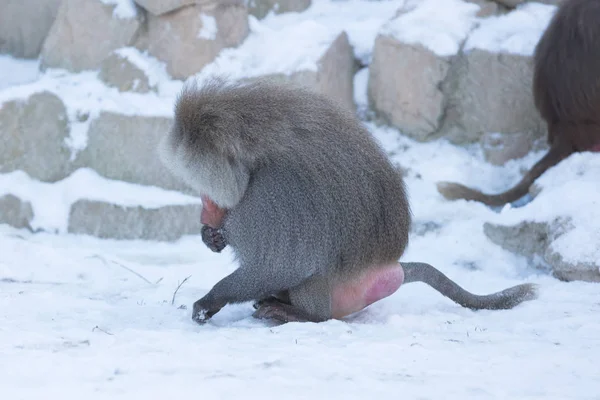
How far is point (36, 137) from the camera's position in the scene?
19.4 feet

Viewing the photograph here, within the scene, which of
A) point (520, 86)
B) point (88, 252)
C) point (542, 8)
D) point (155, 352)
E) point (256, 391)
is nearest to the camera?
point (256, 391)

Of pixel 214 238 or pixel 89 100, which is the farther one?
pixel 89 100

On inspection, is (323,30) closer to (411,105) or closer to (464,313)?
(411,105)

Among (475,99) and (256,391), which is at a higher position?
(256,391)

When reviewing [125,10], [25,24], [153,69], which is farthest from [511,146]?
[25,24]

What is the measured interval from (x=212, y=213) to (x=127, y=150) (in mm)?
2972

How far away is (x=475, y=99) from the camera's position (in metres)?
5.91

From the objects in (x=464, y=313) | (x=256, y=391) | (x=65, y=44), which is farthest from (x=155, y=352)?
(x=65, y=44)

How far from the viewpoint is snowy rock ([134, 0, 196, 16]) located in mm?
5953

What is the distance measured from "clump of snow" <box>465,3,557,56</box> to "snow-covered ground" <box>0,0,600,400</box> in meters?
0.79

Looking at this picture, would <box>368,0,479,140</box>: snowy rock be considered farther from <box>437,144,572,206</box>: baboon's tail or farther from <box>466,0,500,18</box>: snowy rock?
<box>437,144,572,206</box>: baboon's tail

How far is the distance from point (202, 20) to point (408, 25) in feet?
5.18

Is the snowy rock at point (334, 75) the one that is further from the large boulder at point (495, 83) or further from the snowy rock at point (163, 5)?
the snowy rock at point (163, 5)

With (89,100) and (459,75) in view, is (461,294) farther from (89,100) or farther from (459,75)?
(89,100)
